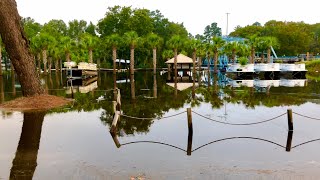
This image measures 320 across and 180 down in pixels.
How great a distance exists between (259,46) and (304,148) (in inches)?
2025

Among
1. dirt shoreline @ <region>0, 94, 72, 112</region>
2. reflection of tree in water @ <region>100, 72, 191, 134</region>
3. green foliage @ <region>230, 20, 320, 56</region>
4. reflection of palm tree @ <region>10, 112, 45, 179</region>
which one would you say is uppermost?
green foliage @ <region>230, 20, 320, 56</region>

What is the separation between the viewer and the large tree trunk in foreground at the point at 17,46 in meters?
21.4

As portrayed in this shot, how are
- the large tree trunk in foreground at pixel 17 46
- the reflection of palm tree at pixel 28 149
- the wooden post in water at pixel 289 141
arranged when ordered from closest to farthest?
the reflection of palm tree at pixel 28 149 → the wooden post in water at pixel 289 141 → the large tree trunk in foreground at pixel 17 46

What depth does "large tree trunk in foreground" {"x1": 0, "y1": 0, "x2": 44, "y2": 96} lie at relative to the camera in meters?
21.4

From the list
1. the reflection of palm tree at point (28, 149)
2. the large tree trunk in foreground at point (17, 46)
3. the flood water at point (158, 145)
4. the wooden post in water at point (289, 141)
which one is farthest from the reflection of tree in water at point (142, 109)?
the wooden post in water at point (289, 141)

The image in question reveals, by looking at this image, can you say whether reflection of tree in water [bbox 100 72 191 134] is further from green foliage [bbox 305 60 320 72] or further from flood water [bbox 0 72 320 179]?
green foliage [bbox 305 60 320 72]

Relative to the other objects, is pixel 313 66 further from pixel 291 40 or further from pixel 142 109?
pixel 142 109

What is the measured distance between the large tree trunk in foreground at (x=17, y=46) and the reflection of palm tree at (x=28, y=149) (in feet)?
13.4

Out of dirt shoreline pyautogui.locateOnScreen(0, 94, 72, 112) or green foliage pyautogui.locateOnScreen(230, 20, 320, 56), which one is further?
green foliage pyautogui.locateOnScreen(230, 20, 320, 56)

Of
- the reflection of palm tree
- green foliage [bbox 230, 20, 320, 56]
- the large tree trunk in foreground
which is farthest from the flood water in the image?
green foliage [bbox 230, 20, 320, 56]

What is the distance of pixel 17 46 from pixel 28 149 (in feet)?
35.0

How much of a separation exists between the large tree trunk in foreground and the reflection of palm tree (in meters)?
4.08

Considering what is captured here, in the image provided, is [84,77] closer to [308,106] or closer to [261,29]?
[308,106]

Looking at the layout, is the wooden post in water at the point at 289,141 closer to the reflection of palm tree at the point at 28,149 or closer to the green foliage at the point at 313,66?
the reflection of palm tree at the point at 28,149
